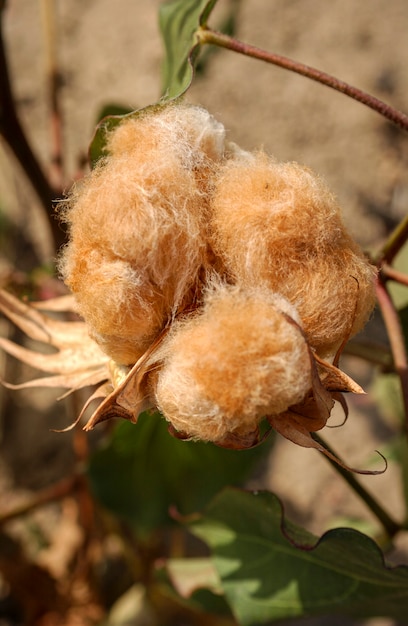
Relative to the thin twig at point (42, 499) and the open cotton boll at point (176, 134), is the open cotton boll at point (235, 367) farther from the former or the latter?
the thin twig at point (42, 499)

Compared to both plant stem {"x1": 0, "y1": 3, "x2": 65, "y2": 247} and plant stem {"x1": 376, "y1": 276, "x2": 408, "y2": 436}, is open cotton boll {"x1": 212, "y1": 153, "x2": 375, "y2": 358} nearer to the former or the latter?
plant stem {"x1": 376, "y1": 276, "x2": 408, "y2": 436}

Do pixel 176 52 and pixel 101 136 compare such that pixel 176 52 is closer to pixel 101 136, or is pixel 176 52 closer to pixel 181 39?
pixel 181 39

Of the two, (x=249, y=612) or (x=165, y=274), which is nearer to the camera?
(x=165, y=274)

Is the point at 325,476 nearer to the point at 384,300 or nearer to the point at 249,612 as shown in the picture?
the point at 249,612

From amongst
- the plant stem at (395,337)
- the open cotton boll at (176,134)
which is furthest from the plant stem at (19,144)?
the plant stem at (395,337)

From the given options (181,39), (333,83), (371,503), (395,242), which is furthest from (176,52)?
(371,503)

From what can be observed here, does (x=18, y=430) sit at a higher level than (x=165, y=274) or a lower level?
lower

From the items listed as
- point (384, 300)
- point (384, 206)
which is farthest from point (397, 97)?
point (384, 300)
